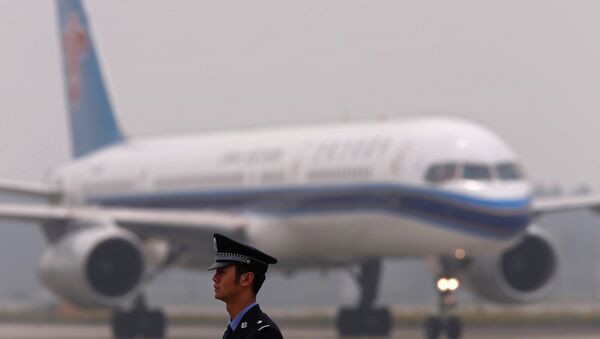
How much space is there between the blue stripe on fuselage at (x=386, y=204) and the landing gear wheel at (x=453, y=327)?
5.47 ft

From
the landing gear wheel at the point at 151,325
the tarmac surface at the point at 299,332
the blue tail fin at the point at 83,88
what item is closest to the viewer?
the tarmac surface at the point at 299,332

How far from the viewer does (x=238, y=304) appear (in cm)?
657

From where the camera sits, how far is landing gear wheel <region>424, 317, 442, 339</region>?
1122 inches

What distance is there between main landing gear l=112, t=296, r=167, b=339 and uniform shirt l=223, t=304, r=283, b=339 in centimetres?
2701

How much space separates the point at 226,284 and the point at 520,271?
27.2m

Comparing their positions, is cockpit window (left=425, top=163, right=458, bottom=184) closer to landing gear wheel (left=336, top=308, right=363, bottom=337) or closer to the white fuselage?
the white fuselage

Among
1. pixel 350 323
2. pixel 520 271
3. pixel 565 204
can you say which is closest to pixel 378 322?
pixel 350 323

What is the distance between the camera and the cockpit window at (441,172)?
29938 millimetres

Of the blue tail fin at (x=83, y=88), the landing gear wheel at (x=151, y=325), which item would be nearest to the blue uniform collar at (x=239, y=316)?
the landing gear wheel at (x=151, y=325)

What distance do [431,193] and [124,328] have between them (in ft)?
22.6

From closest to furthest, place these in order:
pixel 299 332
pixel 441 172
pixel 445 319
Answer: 1. pixel 445 319
2. pixel 441 172
3. pixel 299 332

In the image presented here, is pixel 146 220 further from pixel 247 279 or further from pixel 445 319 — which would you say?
pixel 247 279

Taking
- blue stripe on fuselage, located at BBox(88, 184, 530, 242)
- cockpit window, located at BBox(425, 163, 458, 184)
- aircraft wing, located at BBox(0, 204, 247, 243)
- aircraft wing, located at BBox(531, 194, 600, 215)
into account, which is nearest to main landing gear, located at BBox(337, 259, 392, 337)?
blue stripe on fuselage, located at BBox(88, 184, 530, 242)

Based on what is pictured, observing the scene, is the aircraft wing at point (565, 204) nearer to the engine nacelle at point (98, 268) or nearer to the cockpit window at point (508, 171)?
the cockpit window at point (508, 171)
